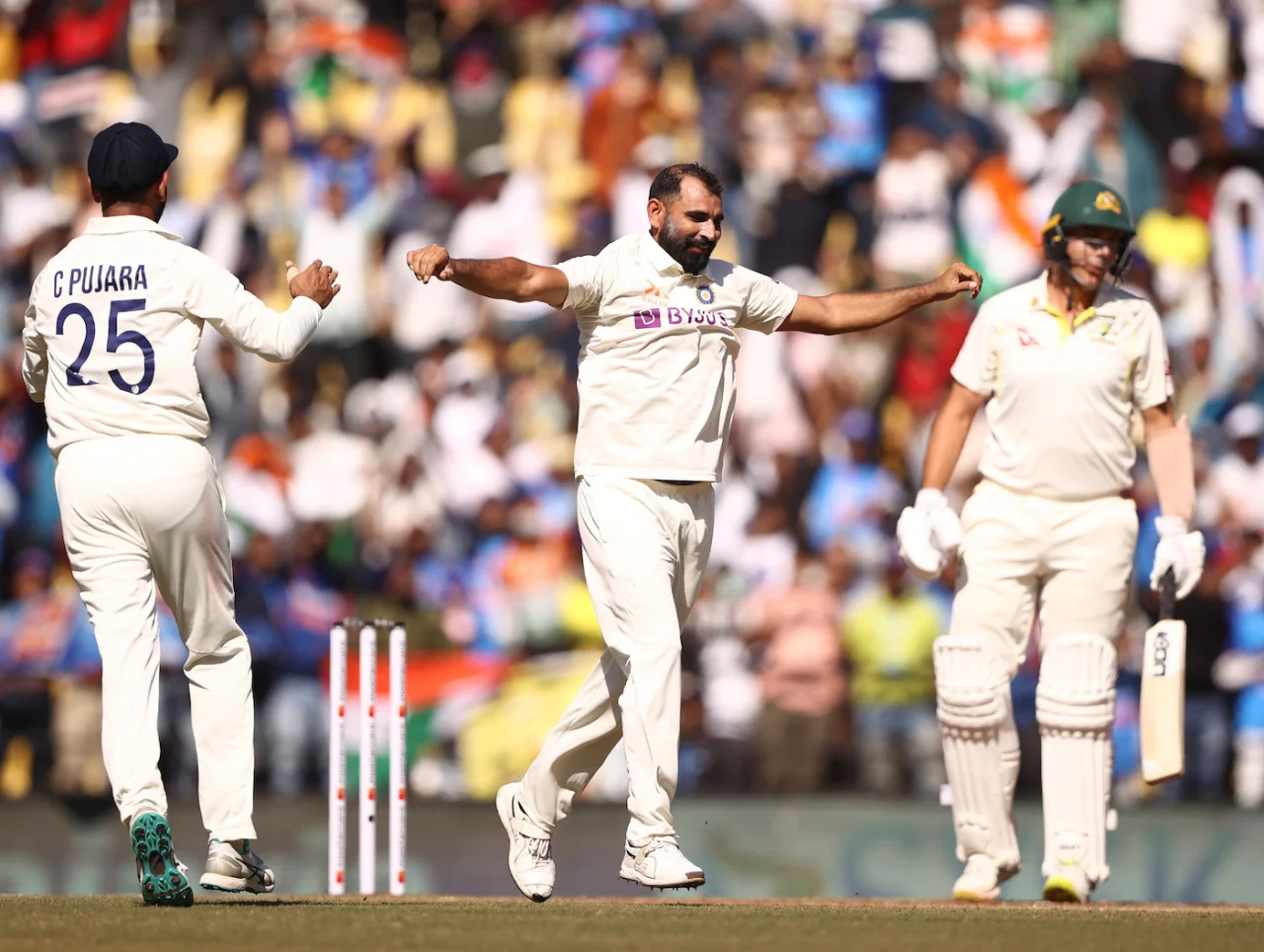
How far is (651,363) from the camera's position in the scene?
22.6 ft

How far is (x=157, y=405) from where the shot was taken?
6.35m

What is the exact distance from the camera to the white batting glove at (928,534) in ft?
24.6

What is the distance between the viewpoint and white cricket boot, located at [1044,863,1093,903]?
716cm

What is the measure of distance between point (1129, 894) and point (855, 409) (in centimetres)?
361

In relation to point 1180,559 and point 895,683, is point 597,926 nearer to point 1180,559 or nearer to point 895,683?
point 1180,559

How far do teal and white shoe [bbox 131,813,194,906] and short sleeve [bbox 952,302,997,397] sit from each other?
3.12m

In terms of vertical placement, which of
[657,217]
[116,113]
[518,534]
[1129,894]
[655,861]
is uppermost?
[116,113]

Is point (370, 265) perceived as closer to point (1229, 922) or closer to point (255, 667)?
point (255, 667)

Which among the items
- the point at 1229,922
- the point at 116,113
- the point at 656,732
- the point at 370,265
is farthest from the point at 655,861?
the point at 116,113

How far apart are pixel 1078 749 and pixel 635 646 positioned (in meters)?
1.66

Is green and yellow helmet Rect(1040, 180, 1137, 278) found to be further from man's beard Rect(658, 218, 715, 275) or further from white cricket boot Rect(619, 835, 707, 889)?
white cricket boot Rect(619, 835, 707, 889)

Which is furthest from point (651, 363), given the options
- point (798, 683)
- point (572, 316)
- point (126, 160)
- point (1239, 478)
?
point (572, 316)

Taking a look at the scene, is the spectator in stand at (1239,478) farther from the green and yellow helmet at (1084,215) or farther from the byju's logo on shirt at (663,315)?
the byju's logo on shirt at (663,315)

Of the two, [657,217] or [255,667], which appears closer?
[657,217]
